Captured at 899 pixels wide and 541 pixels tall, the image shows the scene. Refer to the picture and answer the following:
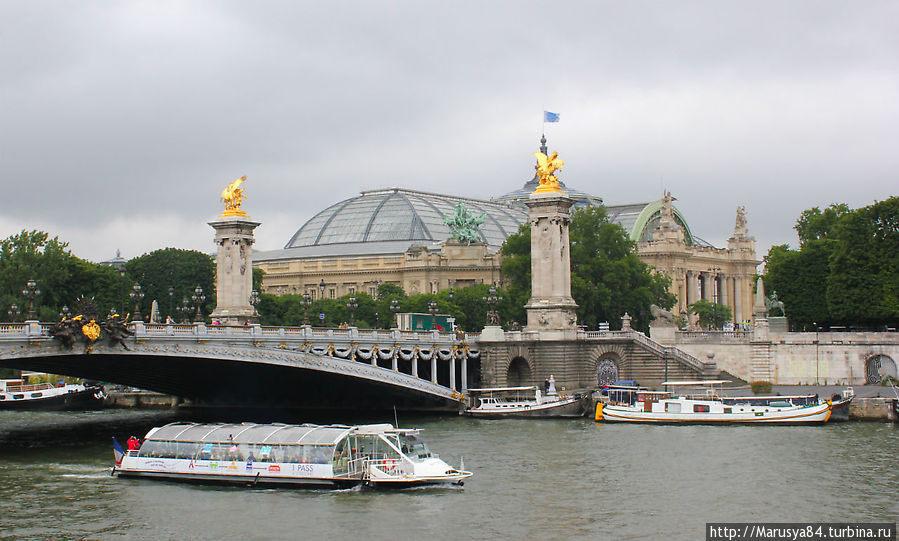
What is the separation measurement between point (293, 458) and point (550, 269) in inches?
1481

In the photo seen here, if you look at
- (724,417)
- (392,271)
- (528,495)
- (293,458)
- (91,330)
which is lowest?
(528,495)

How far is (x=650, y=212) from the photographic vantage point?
569 ft

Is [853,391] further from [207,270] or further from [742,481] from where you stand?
[207,270]

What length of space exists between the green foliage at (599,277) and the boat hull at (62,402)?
3095 cm

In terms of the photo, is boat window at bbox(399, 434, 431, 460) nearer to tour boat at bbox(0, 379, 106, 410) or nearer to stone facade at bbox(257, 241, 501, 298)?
tour boat at bbox(0, 379, 106, 410)

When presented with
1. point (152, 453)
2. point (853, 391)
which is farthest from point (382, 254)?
point (152, 453)

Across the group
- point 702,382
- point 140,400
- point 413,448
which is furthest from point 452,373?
point 413,448

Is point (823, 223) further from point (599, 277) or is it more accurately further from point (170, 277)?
point (170, 277)

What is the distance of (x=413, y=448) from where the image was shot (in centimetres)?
4778

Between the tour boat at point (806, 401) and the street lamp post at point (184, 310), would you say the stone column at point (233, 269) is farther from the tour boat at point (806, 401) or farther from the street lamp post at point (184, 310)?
the tour boat at point (806, 401)

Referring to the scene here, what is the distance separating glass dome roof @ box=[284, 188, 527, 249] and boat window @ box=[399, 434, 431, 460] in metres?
110

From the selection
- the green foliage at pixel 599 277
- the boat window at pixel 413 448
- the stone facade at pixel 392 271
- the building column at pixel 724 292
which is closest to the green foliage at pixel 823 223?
the green foliage at pixel 599 277

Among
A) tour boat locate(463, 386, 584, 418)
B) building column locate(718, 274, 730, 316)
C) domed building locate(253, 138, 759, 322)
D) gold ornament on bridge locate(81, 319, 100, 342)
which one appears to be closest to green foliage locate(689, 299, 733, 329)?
domed building locate(253, 138, 759, 322)

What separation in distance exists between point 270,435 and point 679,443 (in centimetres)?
1990
